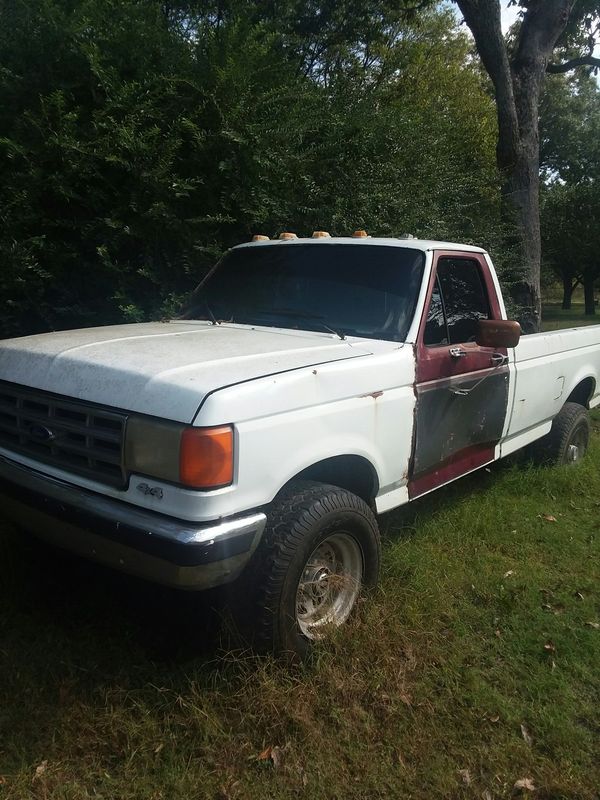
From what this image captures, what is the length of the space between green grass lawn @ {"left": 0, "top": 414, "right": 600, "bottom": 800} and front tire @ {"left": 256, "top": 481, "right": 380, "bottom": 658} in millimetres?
122

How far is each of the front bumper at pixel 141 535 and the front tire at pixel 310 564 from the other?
0.50 ft

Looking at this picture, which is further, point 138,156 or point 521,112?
point 521,112

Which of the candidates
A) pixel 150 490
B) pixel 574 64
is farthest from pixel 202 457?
pixel 574 64

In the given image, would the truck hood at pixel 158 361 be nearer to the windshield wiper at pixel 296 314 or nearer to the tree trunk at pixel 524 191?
the windshield wiper at pixel 296 314

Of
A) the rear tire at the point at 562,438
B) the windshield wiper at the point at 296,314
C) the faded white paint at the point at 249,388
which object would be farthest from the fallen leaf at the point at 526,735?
the rear tire at the point at 562,438

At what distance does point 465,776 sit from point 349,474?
1.40 m

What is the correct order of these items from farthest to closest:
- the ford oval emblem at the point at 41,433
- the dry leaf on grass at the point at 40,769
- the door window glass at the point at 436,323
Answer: the door window glass at the point at 436,323 → the ford oval emblem at the point at 41,433 → the dry leaf on grass at the point at 40,769

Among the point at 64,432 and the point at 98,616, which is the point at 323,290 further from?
the point at 98,616

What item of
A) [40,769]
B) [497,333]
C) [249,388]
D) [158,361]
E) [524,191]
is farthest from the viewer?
[524,191]

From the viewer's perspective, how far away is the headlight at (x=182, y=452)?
2.41 meters

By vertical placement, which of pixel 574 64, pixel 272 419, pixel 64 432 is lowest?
pixel 64 432

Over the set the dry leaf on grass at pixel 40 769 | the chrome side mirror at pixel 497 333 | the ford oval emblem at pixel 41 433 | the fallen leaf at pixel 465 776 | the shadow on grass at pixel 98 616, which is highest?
the chrome side mirror at pixel 497 333

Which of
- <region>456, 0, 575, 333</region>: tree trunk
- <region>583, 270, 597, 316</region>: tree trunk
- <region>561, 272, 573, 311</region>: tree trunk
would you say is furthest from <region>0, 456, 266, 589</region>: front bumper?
<region>561, 272, 573, 311</region>: tree trunk

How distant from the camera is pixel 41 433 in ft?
9.42
